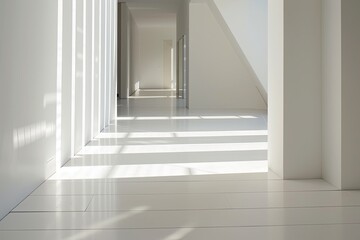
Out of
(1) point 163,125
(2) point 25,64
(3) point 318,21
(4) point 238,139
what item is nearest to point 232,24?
(1) point 163,125

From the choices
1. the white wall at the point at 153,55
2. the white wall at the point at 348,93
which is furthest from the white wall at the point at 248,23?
the white wall at the point at 153,55

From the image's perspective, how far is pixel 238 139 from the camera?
25.6ft

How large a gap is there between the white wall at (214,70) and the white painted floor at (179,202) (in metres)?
9.71

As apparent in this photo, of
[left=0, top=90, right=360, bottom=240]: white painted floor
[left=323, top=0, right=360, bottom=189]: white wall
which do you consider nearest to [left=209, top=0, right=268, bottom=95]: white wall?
[left=0, top=90, right=360, bottom=240]: white painted floor

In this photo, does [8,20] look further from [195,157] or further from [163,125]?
[163,125]

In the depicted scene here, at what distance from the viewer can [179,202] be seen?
3650 millimetres

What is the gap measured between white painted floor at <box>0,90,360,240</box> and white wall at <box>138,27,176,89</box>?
3204 cm

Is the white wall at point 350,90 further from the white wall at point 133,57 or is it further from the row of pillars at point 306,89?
the white wall at point 133,57

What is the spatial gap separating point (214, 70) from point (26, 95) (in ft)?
40.7

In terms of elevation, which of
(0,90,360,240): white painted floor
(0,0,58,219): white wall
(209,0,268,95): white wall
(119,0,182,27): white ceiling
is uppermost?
(119,0,182,27): white ceiling

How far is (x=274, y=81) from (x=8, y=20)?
2582mm

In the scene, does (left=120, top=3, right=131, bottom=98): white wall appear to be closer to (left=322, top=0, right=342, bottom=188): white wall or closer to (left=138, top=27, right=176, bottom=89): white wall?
(left=138, top=27, right=176, bottom=89): white wall

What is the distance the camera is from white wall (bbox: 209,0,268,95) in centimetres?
1364

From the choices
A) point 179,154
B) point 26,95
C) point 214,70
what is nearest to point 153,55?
point 214,70
